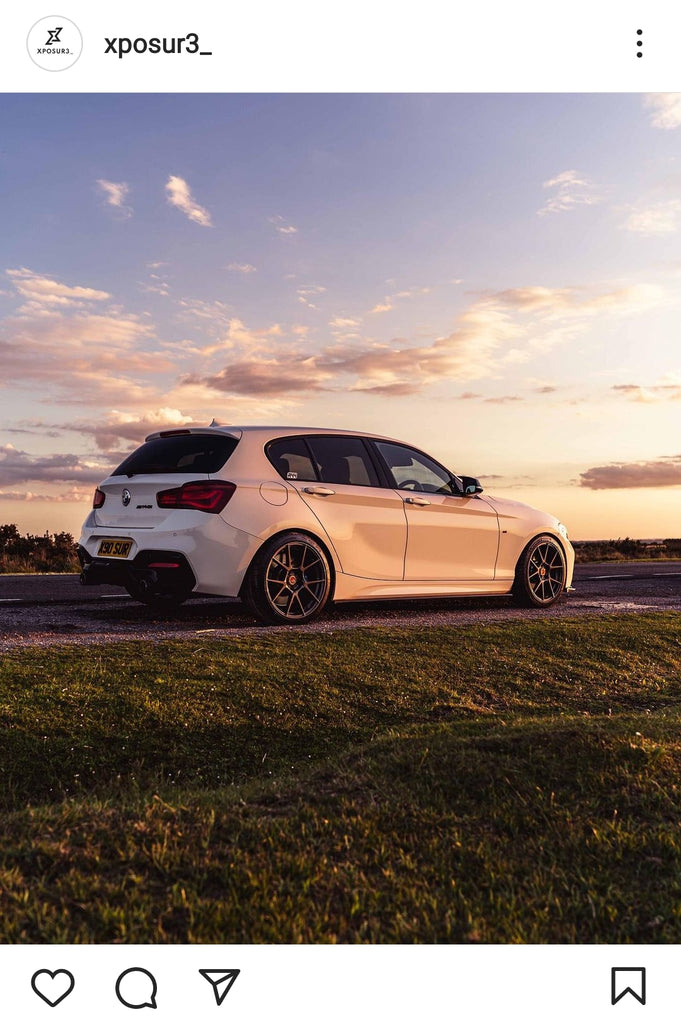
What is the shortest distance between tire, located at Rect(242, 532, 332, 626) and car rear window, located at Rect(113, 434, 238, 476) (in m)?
0.96

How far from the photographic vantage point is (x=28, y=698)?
5695mm

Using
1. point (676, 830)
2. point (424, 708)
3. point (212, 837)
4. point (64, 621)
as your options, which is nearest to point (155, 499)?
point (64, 621)

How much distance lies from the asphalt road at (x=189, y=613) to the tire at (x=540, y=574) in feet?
0.57

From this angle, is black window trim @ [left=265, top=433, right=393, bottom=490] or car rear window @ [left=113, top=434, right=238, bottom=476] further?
black window trim @ [left=265, top=433, right=393, bottom=490]

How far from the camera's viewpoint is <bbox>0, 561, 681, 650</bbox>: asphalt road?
7621 millimetres

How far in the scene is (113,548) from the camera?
26.7 ft

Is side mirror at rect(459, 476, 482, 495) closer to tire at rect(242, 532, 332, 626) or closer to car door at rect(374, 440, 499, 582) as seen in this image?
car door at rect(374, 440, 499, 582)

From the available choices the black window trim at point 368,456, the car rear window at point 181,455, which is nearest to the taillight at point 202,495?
the car rear window at point 181,455

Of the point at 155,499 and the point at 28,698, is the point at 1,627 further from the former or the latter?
the point at 28,698

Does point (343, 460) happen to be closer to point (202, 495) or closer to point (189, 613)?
point (202, 495)

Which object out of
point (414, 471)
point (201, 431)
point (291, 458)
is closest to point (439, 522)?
point (414, 471)

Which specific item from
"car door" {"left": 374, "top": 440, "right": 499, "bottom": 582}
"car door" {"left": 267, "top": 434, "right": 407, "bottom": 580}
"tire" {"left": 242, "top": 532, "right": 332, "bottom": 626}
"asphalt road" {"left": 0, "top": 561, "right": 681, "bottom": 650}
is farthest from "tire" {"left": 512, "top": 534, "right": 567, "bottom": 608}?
"tire" {"left": 242, "top": 532, "right": 332, "bottom": 626}

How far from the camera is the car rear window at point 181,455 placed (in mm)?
8023

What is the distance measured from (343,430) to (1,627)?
12.9 feet
